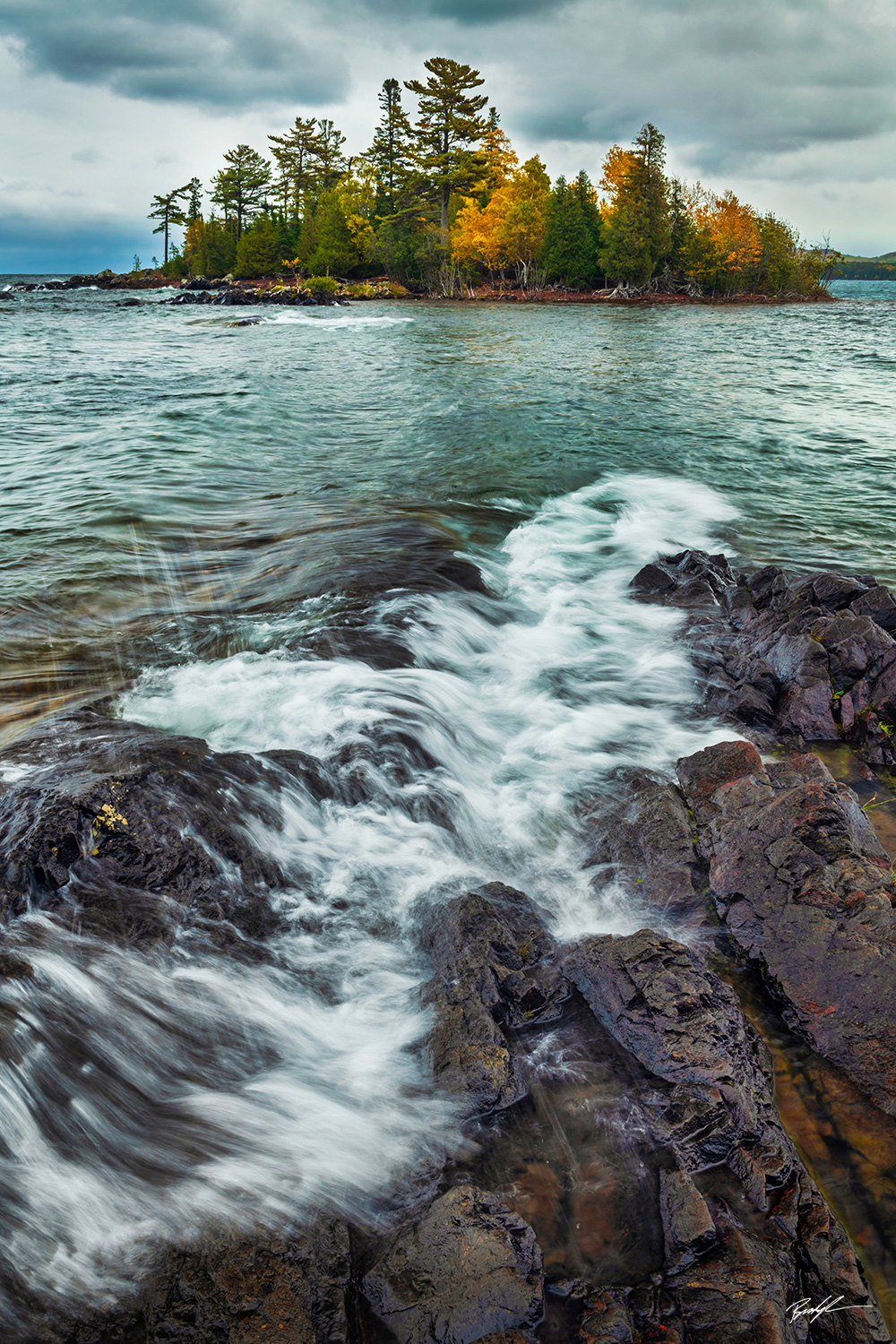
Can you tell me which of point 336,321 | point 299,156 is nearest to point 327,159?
point 299,156

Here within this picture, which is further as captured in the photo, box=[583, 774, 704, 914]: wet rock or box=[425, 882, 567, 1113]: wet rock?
box=[583, 774, 704, 914]: wet rock

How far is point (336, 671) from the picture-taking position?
17.8 feet

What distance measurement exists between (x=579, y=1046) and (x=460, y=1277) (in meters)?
1.00

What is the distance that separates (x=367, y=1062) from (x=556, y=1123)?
2.54 feet

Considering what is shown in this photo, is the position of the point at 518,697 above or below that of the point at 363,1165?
above

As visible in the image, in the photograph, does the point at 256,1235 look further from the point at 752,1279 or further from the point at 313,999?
the point at 752,1279

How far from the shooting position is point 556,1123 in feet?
8.46

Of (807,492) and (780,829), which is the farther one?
(807,492)

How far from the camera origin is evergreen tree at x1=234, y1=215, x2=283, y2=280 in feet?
247

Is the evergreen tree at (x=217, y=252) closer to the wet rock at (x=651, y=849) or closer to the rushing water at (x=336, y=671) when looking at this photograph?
the rushing water at (x=336, y=671)

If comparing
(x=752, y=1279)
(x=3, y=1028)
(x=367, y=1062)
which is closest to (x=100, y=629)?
(x=3, y=1028)

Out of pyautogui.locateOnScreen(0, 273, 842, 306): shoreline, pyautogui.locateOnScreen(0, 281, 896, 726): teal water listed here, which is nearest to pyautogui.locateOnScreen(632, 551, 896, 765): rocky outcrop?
pyautogui.locateOnScreen(0, 281, 896, 726): teal water

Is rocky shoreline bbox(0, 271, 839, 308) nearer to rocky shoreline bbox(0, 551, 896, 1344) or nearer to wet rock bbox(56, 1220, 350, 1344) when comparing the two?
rocky shoreline bbox(0, 551, 896, 1344)

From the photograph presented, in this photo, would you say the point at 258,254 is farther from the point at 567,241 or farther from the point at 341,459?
the point at 341,459
